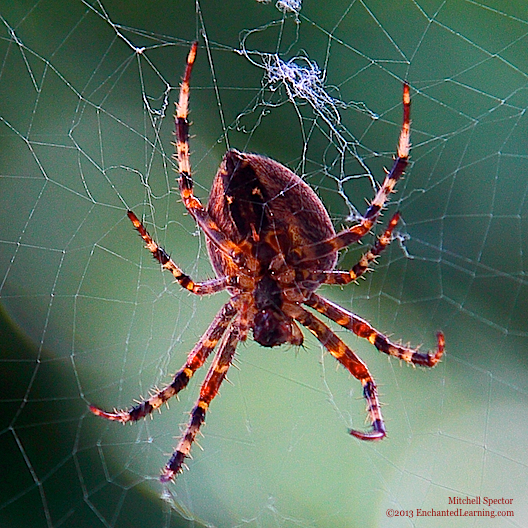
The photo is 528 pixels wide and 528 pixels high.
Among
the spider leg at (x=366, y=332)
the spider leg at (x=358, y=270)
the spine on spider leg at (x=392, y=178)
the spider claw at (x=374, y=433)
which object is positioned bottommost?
the spider claw at (x=374, y=433)

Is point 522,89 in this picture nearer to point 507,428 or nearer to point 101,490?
point 507,428

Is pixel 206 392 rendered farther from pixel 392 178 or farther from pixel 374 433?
pixel 392 178

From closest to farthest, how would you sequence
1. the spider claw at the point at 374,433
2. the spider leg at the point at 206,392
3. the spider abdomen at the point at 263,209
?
the spider abdomen at the point at 263,209
the spider claw at the point at 374,433
the spider leg at the point at 206,392

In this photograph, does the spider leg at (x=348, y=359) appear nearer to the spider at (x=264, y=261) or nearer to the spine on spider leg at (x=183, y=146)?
the spider at (x=264, y=261)

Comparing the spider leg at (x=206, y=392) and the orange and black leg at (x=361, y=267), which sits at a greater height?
the orange and black leg at (x=361, y=267)

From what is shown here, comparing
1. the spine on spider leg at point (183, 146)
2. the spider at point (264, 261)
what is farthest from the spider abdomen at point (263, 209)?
the spine on spider leg at point (183, 146)

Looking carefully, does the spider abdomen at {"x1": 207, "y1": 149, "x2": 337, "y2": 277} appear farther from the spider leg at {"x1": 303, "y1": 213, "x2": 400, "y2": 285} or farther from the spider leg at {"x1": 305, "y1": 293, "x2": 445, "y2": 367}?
the spider leg at {"x1": 305, "y1": 293, "x2": 445, "y2": 367}

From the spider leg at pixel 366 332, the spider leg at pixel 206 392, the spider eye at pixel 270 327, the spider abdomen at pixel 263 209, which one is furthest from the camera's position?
the spider leg at pixel 206 392

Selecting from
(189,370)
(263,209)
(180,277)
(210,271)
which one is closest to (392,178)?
(263,209)
